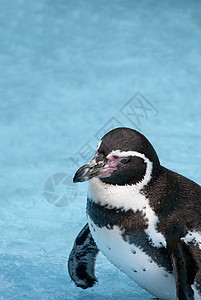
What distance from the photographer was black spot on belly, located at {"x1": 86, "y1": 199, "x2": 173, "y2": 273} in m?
2.08

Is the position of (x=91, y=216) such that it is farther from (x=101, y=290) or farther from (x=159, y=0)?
(x=159, y=0)

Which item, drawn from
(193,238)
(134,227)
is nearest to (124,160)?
(134,227)

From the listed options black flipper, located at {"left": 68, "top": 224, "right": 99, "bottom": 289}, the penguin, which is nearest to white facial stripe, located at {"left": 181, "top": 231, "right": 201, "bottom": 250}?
the penguin

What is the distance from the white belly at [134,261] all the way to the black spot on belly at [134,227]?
0.02 metres

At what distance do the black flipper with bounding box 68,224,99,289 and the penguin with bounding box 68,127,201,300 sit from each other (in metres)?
0.31

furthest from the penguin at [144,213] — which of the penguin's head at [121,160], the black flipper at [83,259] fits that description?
the black flipper at [83,259]

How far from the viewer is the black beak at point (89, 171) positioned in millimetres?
1930

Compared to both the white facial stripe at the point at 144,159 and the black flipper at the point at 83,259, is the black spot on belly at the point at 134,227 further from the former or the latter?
the black flipper at the point at 83,259

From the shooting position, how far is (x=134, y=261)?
215cm

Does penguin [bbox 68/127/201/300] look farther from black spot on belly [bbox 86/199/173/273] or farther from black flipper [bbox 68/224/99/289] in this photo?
black flipper [bbox 68/224/99/289]

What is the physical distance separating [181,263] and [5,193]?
8.12 ft

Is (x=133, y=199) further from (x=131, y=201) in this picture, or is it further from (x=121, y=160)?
(x=121, y=160)

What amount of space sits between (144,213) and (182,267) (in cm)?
24

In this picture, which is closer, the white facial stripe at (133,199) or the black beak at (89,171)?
the black beak at (89,171)
